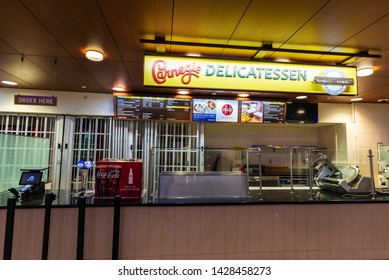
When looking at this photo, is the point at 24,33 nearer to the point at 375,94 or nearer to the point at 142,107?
the point at 142,107

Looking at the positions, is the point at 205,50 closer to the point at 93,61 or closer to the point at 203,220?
the point at 93,61

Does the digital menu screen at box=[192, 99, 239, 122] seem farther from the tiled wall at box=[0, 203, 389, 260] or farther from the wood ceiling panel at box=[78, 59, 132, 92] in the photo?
the tiled wall at box=[0, 203, 389, 260]

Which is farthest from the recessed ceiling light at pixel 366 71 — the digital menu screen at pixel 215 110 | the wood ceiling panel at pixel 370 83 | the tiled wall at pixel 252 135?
the tiled wall at pixel 252 135

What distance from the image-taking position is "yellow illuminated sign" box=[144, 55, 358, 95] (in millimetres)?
2025

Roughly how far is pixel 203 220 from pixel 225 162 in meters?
0.66

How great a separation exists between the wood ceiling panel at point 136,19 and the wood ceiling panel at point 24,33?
1.32 ft

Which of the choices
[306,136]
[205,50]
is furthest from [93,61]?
[306,136]

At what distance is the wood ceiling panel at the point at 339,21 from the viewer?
1.65m

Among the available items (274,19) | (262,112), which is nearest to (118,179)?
(274,19)

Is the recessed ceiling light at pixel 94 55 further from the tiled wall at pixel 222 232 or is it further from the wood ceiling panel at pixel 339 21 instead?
the wood ceiling panel at pixel 339 21

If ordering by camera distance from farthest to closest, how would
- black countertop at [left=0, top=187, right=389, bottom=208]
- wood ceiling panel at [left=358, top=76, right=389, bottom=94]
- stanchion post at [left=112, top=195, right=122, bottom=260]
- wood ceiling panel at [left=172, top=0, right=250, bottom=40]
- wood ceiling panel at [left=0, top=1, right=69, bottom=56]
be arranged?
wood ceiling panel at [left=358, top=76, right=389, bottom=94], black countertop at [left=0, top=187, right=389, bottom=208], stanchion post at [left=112, top=195, right=122, bottom=260], wood ceiling panel at [left=0, top=1, right=69, bottom=56], wood ceiling panel at [left=172, top=0, right=250, bottom=40]

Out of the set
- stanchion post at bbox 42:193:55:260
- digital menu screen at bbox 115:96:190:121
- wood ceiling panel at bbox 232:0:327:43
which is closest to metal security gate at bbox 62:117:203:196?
digital menu screen at bbox 115:96:190:121

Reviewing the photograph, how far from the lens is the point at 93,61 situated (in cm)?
272

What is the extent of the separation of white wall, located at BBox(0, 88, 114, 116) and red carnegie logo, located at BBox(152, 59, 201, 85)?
229 cm
